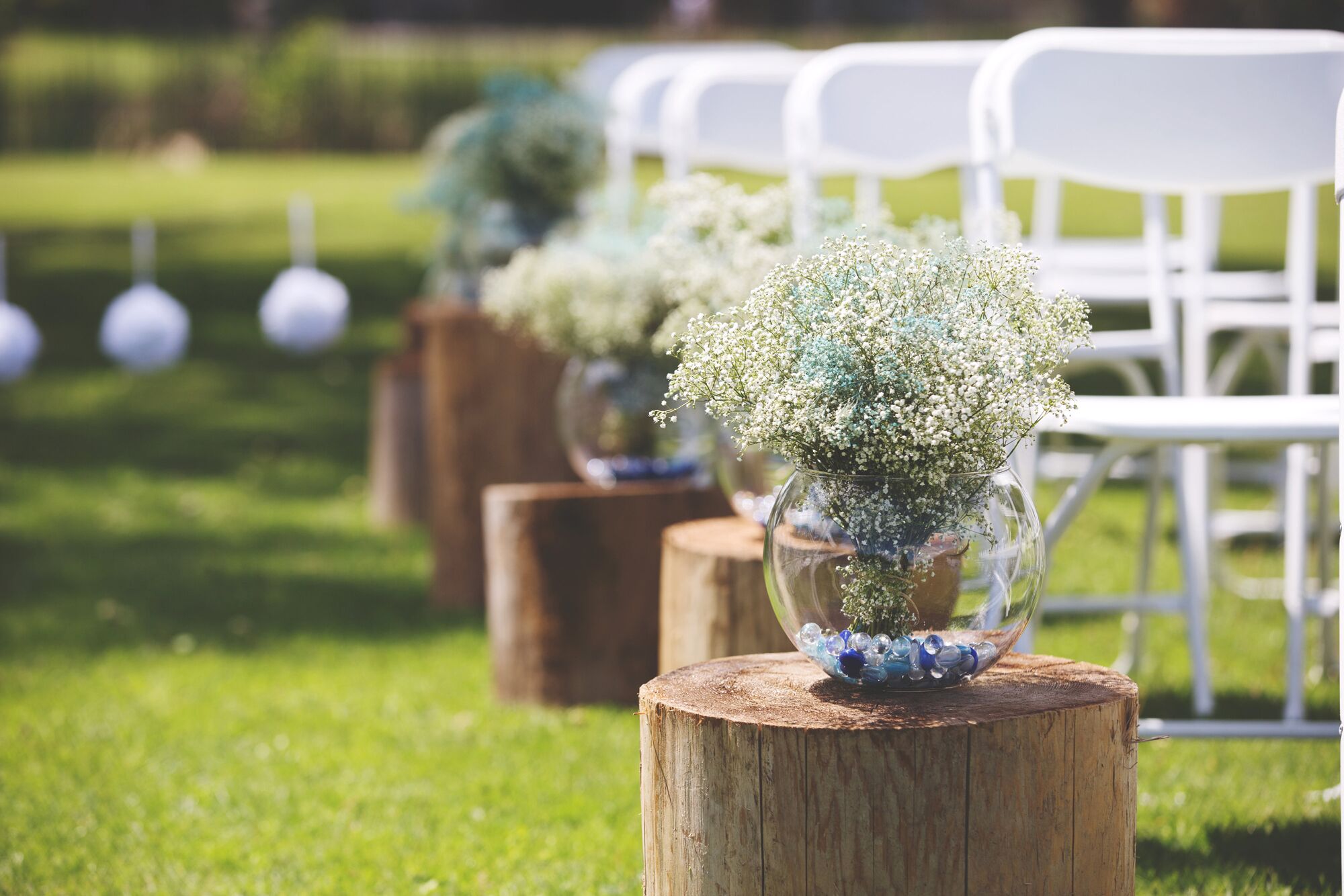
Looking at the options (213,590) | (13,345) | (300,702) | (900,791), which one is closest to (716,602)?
(900,791)

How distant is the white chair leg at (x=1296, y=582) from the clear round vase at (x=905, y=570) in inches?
59.8

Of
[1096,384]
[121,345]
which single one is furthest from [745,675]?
[1096,384]

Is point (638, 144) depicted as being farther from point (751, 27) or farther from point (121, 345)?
point (751, 27)

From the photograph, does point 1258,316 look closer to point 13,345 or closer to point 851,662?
point 851,662

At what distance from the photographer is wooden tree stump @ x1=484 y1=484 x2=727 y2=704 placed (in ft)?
12.6

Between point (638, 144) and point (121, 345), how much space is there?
2.25 meters

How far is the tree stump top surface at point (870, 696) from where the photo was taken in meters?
1.92

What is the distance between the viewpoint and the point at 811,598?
6.56ft

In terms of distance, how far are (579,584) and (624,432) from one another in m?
0.41

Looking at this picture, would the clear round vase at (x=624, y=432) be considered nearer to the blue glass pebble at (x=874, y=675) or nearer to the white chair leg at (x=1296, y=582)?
the white chair leg at (x=1296, y=582)

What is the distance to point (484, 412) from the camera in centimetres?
493

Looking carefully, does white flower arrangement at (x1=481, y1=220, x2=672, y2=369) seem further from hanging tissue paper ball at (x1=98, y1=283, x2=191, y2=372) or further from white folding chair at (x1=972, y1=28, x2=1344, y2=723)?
hanging tissue paper ball at (x1=98, y1=283, x2=191, y2=372)

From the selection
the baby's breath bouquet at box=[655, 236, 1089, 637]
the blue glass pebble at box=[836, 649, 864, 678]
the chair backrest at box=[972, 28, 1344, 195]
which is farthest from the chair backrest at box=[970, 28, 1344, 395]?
the blue glass pebble at box=[836, 649, 864, 678]

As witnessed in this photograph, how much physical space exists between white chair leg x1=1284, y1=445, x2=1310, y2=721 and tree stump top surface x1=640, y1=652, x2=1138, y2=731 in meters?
1.30
